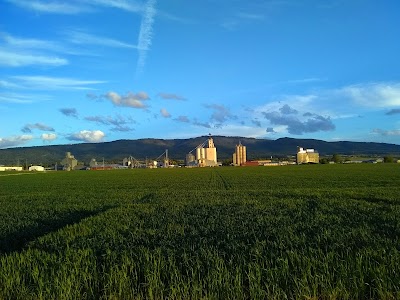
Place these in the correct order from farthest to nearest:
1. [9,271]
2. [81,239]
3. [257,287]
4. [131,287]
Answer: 1. [81,239]
2. [9,271]
3. [131,287]
4. [257,287]

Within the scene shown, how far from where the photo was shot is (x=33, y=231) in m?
17.6

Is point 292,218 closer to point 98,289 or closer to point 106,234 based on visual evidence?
point 106,234

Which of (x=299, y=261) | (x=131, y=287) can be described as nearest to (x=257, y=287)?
(x=299, y=261)

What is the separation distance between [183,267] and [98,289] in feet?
5.99

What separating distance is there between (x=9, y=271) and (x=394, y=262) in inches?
321

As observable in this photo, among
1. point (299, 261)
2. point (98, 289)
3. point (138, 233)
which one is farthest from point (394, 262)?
point (138, 233)

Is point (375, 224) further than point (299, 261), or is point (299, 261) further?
point (375, 224)

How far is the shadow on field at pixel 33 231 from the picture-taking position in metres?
14.3

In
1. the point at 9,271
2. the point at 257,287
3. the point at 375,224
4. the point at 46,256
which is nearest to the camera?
the point at 257,287

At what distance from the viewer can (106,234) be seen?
13.5 metres

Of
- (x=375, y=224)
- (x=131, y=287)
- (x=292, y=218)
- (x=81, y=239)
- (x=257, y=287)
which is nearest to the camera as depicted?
(x=257, y=287)

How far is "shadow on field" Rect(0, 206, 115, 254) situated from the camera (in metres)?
14.3

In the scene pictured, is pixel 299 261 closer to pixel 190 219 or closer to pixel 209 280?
pixel 209 280

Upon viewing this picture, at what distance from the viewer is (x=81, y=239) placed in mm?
12711
